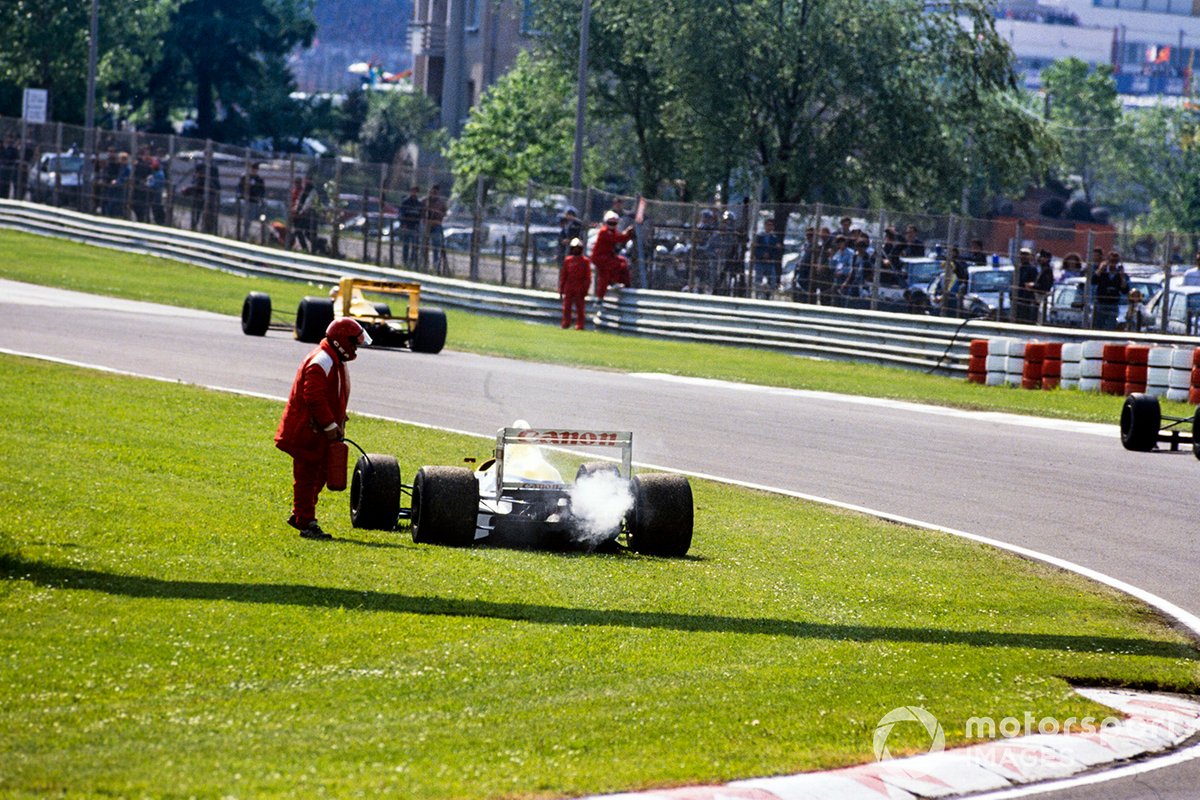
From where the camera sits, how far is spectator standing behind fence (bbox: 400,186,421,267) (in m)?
36.1

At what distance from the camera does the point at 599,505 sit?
430 inches

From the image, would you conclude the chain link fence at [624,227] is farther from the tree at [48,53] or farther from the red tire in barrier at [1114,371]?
the tree at [48,53]

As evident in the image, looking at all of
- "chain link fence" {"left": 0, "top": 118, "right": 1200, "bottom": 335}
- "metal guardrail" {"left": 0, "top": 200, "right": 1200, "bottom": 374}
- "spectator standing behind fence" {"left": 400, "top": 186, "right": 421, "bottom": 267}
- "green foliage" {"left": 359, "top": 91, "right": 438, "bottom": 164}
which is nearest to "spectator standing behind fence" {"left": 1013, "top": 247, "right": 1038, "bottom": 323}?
"chain link fence" {"left": 0, "top": 118, "right": 1200, "bottom": 335}

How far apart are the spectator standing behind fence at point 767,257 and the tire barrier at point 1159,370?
934cm

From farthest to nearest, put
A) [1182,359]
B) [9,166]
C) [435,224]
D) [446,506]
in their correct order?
[9,166]
[435,224]
[1182,359]
[446,506]

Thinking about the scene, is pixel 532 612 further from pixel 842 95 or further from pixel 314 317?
pixel 842 95

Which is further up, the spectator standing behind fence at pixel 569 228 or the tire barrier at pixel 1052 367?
the spectator standing behind fence at pixel 569 228

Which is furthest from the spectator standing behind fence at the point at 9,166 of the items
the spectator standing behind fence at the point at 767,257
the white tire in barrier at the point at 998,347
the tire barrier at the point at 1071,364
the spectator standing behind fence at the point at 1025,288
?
the tire barrier at the point at 1071,364

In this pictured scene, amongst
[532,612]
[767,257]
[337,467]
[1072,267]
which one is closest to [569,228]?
[767,257]

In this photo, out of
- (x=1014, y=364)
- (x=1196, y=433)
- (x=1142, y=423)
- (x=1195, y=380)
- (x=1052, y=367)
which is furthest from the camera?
(x=1014, y=364)

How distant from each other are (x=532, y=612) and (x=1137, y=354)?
52.3 ft

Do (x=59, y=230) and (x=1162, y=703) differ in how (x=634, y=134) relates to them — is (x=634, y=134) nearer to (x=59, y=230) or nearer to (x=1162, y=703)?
(x=59, y=230)

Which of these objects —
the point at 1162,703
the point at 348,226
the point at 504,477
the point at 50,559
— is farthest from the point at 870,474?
the point at 348,226

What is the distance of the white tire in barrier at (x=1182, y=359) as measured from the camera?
71.5 ft
